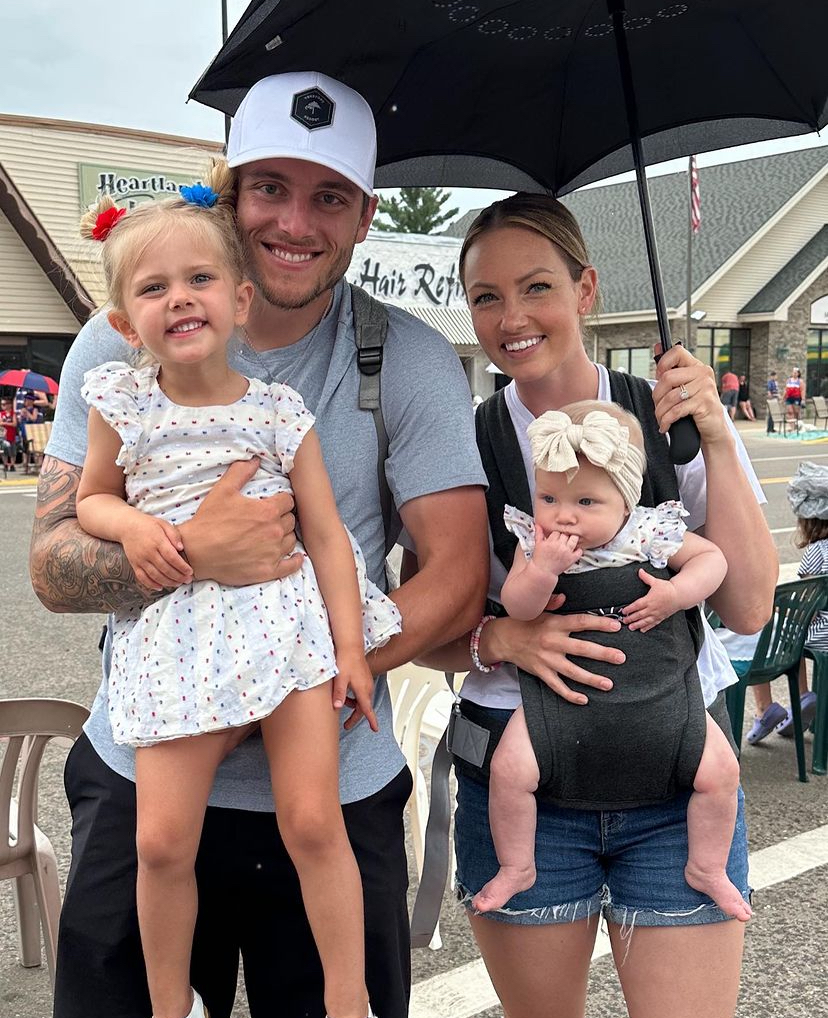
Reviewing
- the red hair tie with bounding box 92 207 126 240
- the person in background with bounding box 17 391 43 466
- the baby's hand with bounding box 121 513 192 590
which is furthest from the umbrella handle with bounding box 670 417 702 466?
the person in background with bounding box 17 391 43 466

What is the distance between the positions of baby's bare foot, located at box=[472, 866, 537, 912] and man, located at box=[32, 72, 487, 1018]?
7.6 inches

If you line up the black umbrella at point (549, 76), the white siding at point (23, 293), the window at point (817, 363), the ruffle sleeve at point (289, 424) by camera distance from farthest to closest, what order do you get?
the window at point (817, 363), the white siding at point (23, 293), the black umbrella at point (549, 76), the ruffle sleeve at point (289, 424)

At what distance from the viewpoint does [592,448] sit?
79.5 inches

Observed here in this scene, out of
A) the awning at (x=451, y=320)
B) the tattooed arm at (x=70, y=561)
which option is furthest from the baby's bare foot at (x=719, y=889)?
the awning at (x=451, y=320)

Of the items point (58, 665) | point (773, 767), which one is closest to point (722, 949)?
point (773, 767)

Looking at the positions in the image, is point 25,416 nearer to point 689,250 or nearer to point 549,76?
point 689,250

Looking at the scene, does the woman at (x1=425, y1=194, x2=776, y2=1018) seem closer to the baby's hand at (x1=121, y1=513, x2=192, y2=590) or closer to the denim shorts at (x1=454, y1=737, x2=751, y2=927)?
the denim shorts at (x1=454, y1=737, x2=751, y2=927)

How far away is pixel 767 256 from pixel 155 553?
36.2 metres

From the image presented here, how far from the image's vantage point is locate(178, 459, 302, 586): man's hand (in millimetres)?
1883

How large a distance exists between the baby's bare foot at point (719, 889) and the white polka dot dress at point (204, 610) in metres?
0.83

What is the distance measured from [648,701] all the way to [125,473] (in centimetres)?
118

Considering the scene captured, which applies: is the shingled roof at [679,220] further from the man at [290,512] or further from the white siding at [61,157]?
the man at [290,512]

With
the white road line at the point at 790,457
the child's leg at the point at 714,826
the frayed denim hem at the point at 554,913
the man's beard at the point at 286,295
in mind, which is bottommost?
the white road line at the point at 790,457

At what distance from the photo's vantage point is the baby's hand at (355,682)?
1.96 m
